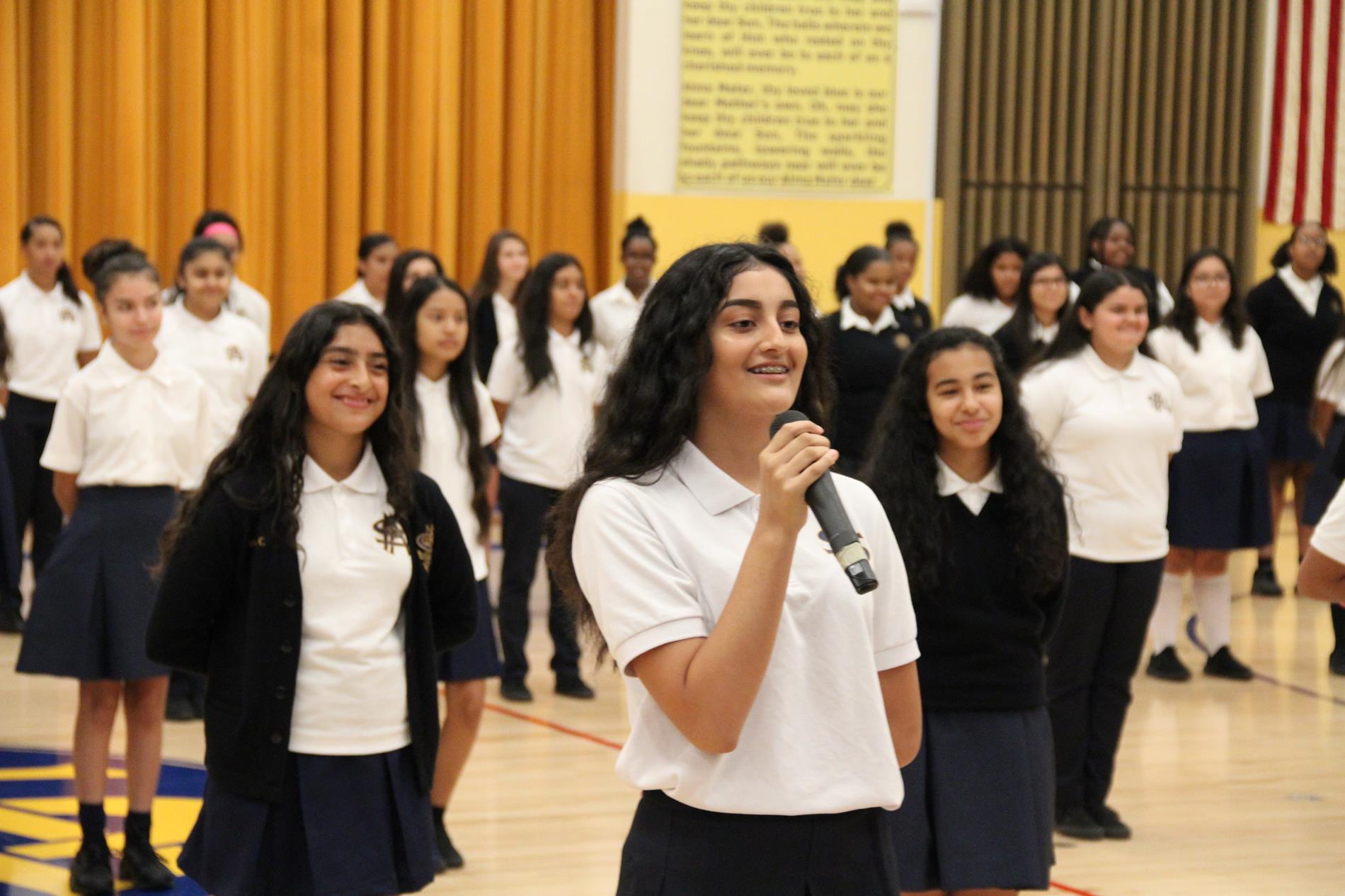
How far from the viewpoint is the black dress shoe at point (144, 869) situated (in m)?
4.21

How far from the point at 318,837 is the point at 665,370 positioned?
139 cm

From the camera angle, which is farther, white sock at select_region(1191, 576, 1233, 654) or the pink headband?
the pink headband

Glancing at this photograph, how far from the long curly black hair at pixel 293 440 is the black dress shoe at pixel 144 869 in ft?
4.09

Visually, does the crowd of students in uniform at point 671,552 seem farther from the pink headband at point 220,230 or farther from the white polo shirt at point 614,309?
the white polo shirt at point 614,309

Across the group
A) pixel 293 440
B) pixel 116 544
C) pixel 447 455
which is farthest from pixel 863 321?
pixel 293 440

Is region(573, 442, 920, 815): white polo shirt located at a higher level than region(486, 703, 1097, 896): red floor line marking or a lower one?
higher

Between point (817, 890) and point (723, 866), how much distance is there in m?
0.11

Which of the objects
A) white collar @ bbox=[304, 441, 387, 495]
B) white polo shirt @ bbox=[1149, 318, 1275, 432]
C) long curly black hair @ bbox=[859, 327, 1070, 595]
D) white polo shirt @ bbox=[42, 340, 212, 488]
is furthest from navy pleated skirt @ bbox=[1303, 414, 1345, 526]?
white collar @ bbox=[304, 441, 387, 495]

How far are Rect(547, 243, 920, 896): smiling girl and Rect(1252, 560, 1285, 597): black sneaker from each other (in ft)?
23.9

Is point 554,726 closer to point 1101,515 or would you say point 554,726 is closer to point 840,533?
point 1101,515

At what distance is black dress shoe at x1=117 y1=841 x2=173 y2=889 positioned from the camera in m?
4.21

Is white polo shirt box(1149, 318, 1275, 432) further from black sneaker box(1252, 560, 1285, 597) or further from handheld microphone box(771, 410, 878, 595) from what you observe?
handheld microphone box(771, 410, 878, 595)

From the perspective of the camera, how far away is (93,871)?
416 cm

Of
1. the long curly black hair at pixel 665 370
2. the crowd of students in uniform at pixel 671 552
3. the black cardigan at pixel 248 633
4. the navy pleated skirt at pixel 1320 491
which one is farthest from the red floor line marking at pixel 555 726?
the long curly black hair at pixel 665 370
